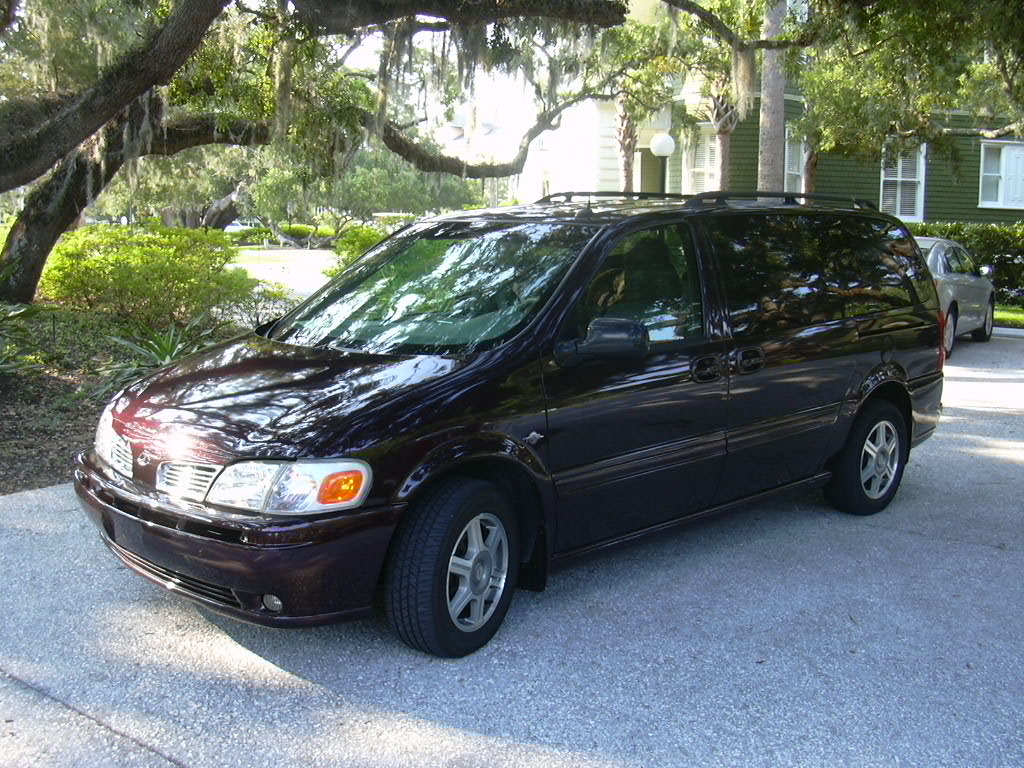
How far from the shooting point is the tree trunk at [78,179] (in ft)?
43.0

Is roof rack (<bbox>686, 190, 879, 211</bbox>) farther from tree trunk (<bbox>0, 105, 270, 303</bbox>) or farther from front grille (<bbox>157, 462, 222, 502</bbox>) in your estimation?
tree trunk (<bbox>0, 105, 270, 303</bbox>)

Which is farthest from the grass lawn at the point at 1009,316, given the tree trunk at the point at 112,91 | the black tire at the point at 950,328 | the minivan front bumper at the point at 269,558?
the minivan front bumper at the point at 269,558

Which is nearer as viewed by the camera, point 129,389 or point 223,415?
point 223,415

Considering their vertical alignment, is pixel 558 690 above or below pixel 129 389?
below

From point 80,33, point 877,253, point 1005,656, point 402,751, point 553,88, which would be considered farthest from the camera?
point 553,88

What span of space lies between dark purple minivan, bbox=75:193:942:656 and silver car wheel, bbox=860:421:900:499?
0.07ft

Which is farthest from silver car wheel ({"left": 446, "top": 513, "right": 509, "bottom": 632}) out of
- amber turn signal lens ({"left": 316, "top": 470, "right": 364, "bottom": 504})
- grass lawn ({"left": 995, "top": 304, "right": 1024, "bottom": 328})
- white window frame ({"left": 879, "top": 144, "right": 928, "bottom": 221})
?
white window frame ({"left": 879, "top": 144, "right": 928, "bottom": 221})

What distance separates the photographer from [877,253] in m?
6.16

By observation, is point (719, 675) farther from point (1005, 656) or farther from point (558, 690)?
point (1005, 656)

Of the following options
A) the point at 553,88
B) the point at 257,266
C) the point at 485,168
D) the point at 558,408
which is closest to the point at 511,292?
the point at 558,408

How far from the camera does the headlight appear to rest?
3.72 metres

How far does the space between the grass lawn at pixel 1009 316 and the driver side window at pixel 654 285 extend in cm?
1283

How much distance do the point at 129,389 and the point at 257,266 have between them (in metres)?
26.9

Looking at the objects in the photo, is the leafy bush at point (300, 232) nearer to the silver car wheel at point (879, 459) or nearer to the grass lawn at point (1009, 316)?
the grass lawn at point (1009, 316)
